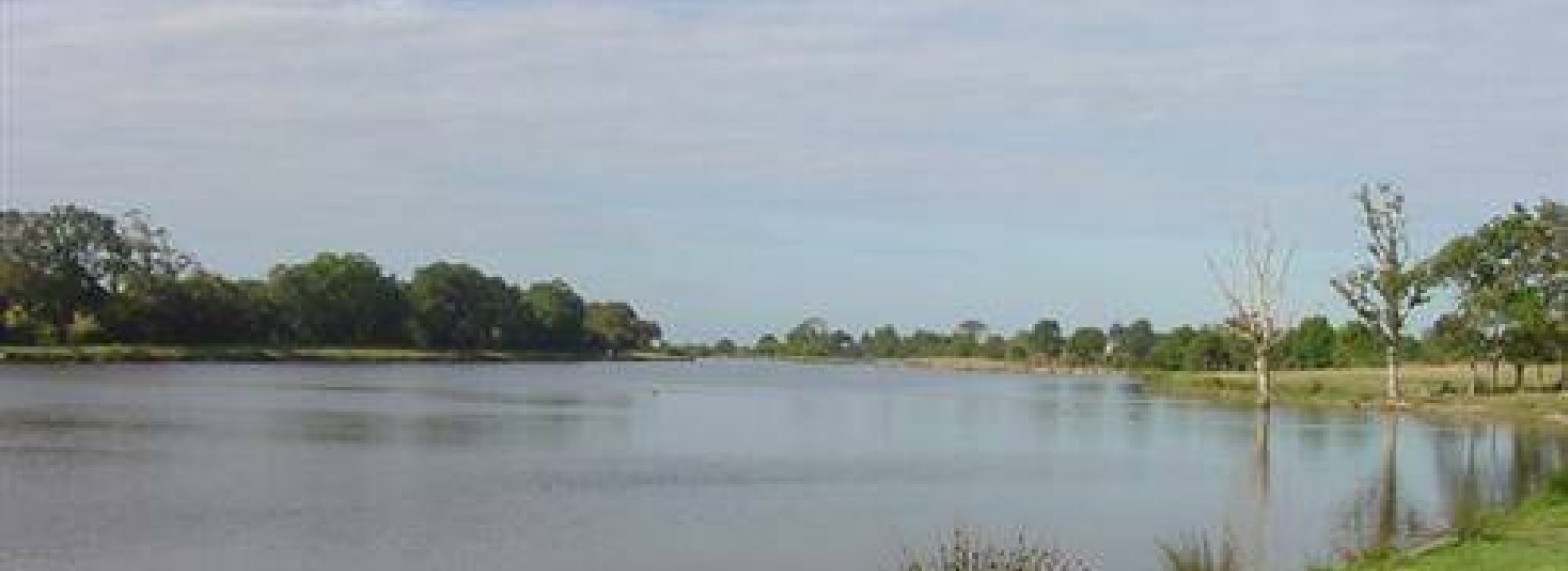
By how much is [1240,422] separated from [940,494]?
33.6 m

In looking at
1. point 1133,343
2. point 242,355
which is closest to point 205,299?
point 242,355

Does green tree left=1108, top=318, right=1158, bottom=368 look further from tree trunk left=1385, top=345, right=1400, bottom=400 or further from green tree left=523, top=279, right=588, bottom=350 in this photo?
tree trunk left=1385, top=345, right=1400, bottom=400

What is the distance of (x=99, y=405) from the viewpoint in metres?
59.1

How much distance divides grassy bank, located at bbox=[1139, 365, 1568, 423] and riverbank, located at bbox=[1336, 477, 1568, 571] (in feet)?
134

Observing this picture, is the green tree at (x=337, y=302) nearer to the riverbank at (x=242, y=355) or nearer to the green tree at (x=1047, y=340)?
the riverbank at (x=242, y=355)

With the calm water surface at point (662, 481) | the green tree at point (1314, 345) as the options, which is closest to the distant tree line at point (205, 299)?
the calm water surface at point (662, 481)

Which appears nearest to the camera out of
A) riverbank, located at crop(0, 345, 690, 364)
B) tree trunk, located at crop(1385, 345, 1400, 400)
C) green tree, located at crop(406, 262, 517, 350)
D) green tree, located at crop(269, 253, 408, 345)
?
tree trunk, located at crop(1385, 345, 1400, 400)

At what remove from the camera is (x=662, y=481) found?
37.1 metres

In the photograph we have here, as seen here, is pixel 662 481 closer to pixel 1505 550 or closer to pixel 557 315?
pixel 1505 550

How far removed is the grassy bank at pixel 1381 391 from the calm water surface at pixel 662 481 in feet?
15.5

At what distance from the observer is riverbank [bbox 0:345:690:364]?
10494cm

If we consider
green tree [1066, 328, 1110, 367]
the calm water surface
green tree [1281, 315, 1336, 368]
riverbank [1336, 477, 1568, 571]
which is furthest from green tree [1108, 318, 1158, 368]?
riverbank [1336, 477, 1568, 571]

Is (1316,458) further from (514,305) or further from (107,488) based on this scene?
(514,305)

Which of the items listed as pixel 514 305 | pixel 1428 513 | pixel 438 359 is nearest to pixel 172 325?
pixel 438 359
